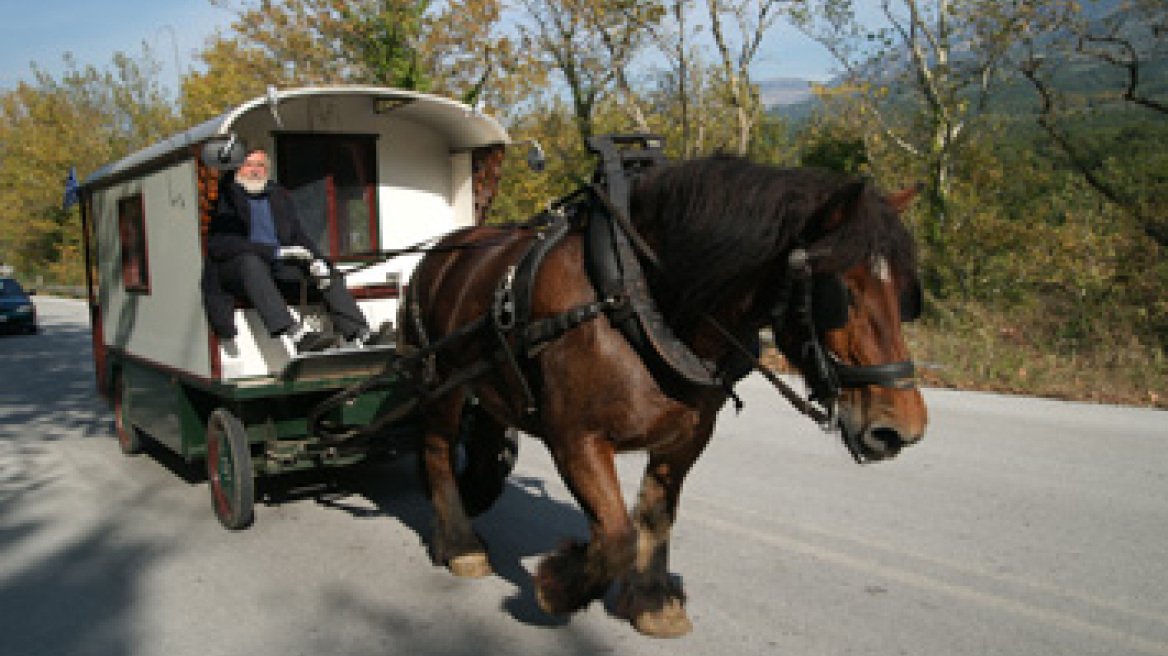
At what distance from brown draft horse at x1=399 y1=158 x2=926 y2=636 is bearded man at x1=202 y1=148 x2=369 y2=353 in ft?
5.26

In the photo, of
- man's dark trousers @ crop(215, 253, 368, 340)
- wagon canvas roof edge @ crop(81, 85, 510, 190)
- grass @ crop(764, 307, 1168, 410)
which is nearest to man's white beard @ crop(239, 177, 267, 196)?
wagon canvas roof edge @ crop(81, 85, 510, 190)

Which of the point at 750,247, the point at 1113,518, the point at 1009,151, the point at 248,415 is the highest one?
the point at 1009,151

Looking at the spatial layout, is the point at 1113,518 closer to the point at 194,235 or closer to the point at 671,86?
the point at 194,235

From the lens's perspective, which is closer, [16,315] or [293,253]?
[293,253]

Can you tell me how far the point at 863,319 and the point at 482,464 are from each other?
293 cm

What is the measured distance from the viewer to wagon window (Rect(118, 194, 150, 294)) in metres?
6.22

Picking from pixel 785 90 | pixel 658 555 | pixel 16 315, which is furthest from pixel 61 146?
pixel 658 555

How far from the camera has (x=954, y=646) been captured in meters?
3.38

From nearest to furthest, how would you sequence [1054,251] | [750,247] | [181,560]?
[750,247]
[181,560]
[1054,251]

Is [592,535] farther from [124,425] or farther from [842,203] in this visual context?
[124,425]

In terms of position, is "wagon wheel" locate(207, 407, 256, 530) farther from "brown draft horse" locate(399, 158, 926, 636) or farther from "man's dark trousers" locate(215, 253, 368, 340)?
"brown draft horse" locate(399, 158, 926, 636)

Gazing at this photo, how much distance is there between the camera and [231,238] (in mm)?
5074

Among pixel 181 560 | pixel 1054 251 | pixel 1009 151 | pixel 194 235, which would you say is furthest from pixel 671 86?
pixel 181 560

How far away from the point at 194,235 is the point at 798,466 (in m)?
4.35
